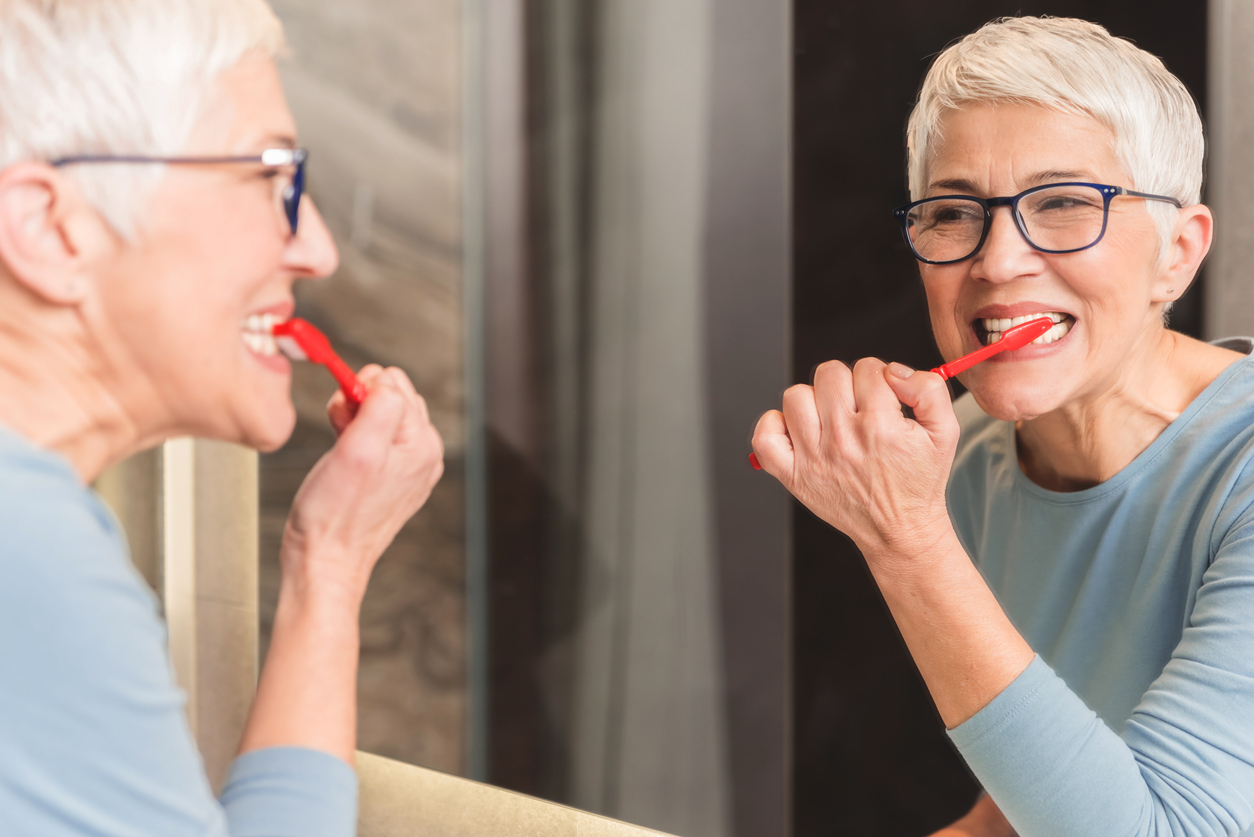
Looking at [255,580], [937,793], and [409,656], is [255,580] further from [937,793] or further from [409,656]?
[937,793]

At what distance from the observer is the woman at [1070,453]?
2.16 feet

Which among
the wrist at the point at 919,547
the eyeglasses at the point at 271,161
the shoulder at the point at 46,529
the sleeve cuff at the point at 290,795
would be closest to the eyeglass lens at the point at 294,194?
the eyeglasses at the point at 271,161

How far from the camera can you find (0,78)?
1.92 ft

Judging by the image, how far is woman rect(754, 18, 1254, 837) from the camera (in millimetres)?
658

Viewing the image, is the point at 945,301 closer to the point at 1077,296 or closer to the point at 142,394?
the point at 1077,296

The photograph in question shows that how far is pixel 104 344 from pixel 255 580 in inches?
41.1

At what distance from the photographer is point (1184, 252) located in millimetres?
849

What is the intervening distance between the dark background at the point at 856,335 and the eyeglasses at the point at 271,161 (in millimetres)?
643

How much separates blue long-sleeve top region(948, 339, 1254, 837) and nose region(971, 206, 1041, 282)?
19 cm

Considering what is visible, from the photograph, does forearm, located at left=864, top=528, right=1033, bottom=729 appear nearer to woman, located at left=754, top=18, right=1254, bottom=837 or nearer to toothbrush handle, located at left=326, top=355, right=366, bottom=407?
woman, located at left=754, top=18, right=1254, bottom=837

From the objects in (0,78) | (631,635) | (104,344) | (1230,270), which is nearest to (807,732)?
(631,635)

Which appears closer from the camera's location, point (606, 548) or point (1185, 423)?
point (1185, 423)

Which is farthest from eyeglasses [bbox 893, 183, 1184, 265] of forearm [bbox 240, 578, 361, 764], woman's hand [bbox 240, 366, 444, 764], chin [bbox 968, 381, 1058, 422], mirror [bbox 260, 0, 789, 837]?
forearm [bbox 240, 578, 361, 764]

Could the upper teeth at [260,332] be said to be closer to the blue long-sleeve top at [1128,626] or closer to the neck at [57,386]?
the neck at [57,386]
